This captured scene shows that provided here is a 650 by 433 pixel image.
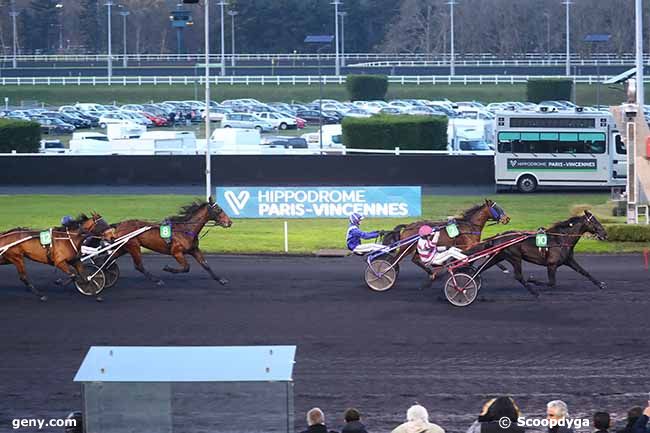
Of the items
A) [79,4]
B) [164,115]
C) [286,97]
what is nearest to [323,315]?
[164,115]

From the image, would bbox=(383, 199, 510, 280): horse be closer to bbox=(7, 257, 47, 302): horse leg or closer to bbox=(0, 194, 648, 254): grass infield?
bbox=(0, 194, 648, 254): grass infield

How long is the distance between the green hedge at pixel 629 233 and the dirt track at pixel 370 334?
2.16 metres

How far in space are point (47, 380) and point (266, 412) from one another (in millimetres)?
5567

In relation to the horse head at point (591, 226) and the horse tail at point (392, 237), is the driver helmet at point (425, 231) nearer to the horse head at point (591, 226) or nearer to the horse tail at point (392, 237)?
the horse tail at point (392, 237)

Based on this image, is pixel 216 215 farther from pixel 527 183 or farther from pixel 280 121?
pixel 280 121

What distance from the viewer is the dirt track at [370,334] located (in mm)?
11203

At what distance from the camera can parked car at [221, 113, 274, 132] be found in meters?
53.0

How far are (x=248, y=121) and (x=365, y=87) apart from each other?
450 inches

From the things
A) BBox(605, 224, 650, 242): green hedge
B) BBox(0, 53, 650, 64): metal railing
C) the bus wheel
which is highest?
BBox(0, 53, 650, 64): metal railing

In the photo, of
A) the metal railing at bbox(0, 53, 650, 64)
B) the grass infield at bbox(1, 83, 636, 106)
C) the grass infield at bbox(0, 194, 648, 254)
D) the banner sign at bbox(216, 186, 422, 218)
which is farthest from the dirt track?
the metal railing at bbox(0, 53, 650, 64)

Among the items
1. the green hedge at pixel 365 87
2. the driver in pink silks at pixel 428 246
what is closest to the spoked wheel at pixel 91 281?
the driver in pink silks at pixel 428 246

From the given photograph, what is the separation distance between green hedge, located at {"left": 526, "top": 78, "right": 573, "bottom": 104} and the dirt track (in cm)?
4069

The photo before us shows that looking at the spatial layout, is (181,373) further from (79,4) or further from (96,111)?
(79,4)

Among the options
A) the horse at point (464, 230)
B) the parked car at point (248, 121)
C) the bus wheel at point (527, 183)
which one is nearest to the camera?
the horse at point (464, 230)
